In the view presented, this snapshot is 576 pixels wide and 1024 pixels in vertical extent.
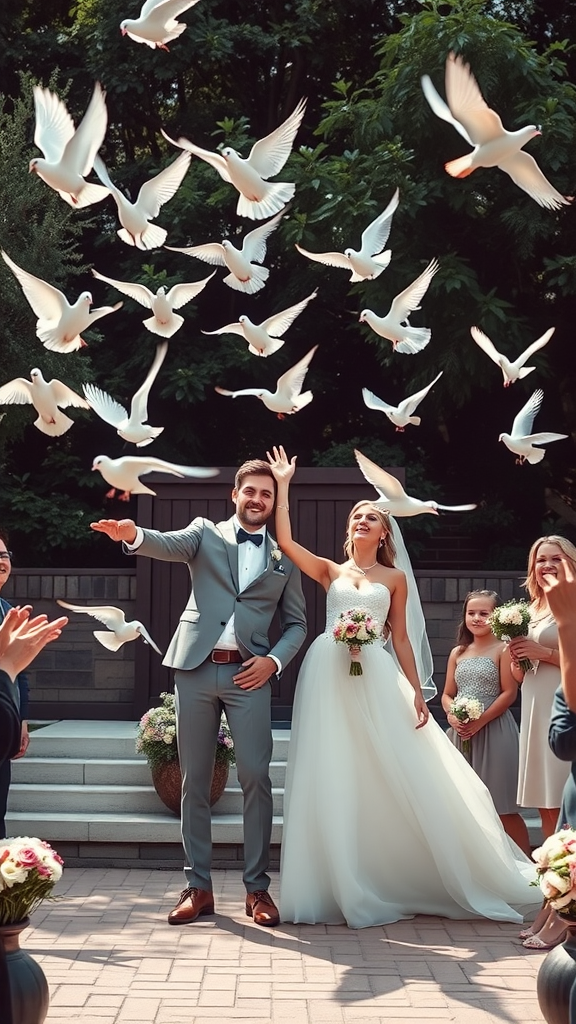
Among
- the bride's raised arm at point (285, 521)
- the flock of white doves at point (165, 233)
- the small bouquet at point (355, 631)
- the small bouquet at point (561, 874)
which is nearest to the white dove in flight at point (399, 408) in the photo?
the flock of white doves at point (165, 233)

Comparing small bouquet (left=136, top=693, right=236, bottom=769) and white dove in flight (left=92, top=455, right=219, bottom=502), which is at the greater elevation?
white dove in flight (left=92, top=455, right=219, bottom=502)

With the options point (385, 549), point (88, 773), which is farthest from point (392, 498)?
point (88, 773)

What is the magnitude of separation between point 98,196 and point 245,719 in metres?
2.52

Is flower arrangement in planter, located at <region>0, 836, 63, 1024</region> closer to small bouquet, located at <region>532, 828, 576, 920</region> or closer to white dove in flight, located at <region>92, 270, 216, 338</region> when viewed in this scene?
small bouquet, located at <region>532, 828, 576, 920</region>

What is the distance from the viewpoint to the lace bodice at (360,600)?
606 centimetres

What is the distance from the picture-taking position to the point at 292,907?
18.1 ft

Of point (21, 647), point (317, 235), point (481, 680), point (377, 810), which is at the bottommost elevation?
point (377, 810)

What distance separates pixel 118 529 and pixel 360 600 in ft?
4.97

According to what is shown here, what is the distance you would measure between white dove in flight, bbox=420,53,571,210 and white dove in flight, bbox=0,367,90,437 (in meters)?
2.13

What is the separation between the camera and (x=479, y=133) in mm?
4871

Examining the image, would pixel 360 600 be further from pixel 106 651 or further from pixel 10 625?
pixel 106 651

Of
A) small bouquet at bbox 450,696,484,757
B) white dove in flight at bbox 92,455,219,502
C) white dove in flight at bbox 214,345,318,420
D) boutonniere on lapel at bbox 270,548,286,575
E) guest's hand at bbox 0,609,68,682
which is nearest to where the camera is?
guest's hand at bbox 0,609,68,682

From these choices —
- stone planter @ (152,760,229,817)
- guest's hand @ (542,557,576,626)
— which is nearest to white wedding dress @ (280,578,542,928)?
stone planter @ (152,760,229,817)

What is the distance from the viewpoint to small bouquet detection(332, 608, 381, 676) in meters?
5.83
